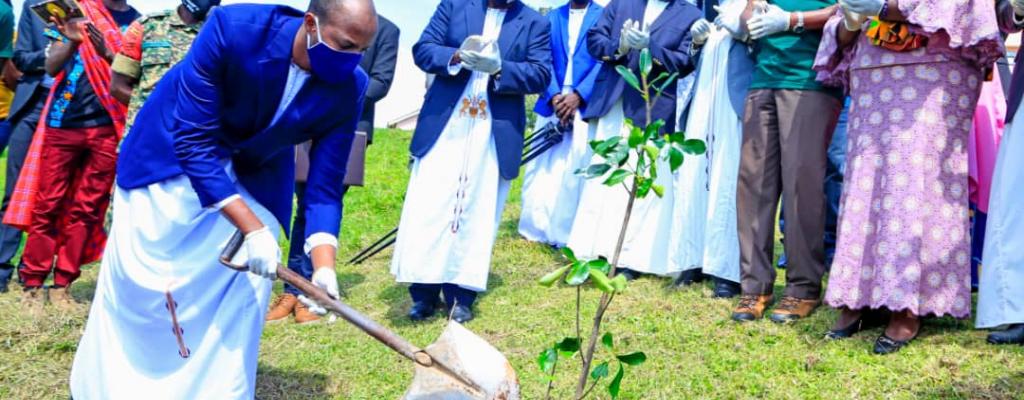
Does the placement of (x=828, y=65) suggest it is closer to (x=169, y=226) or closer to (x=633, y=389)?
(x=633, y=389)

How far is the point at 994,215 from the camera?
12.9 ft

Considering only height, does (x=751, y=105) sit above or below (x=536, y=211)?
above

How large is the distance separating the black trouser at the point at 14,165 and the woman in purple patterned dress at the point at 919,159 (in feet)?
15.4

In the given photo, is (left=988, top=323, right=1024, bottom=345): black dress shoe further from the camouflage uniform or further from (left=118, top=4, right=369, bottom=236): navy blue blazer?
the camouflage uniform

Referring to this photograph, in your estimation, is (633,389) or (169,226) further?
(633,389)

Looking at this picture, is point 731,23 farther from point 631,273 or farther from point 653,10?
point 631,273

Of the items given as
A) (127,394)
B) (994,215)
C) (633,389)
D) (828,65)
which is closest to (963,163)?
(994,215)

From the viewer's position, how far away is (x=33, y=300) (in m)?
5.33

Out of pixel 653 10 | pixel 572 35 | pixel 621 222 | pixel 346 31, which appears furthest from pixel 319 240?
pixel 572 35

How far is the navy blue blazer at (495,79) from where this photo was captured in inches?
206

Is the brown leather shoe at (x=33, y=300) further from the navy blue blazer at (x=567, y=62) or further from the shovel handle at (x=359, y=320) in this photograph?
the navy blue blazer at (x=567, y=62)

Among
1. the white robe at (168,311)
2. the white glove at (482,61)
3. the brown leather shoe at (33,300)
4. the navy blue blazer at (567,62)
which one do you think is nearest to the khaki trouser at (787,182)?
the white glove at (482,61)

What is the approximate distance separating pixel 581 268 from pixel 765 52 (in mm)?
2662

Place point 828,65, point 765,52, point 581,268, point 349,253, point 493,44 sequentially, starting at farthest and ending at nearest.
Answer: point 349,253 → point 493,44 → point 765,52 → point 828,65 → point 581,268
